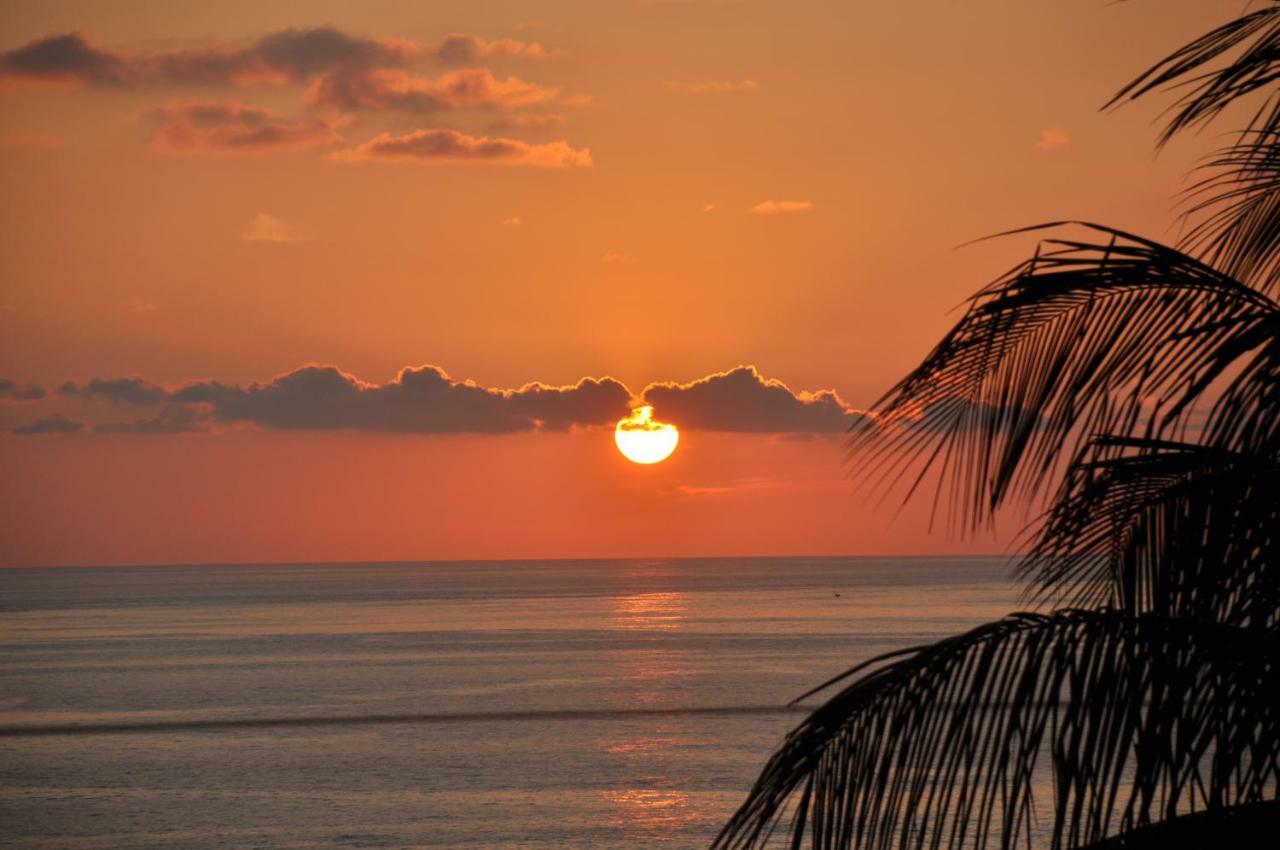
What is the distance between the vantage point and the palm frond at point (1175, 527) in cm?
485

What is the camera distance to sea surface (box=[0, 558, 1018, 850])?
111 feet

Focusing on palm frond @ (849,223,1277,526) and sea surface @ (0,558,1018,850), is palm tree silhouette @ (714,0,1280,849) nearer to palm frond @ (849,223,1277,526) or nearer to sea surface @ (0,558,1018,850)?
palm frond @ (849,223,1277,526)

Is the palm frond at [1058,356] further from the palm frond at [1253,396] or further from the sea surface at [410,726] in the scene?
the sea surface at [410,726]

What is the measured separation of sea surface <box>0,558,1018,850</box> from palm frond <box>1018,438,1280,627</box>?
25963 mm

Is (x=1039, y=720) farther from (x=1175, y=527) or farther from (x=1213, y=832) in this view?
(x=1175, y=527)

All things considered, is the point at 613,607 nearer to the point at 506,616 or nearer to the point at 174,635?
the point at 506,616

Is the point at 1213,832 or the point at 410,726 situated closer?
the point at 1213,832

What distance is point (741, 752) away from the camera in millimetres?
44156

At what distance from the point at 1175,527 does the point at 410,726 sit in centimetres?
4929

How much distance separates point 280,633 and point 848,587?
9462 cm

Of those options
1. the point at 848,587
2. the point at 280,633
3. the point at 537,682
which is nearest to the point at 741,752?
the point at 537,682

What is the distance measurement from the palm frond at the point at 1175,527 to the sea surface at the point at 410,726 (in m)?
26.0

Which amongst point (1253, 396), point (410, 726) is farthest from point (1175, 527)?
point (410, 726)

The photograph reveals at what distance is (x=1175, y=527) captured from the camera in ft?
18.2
